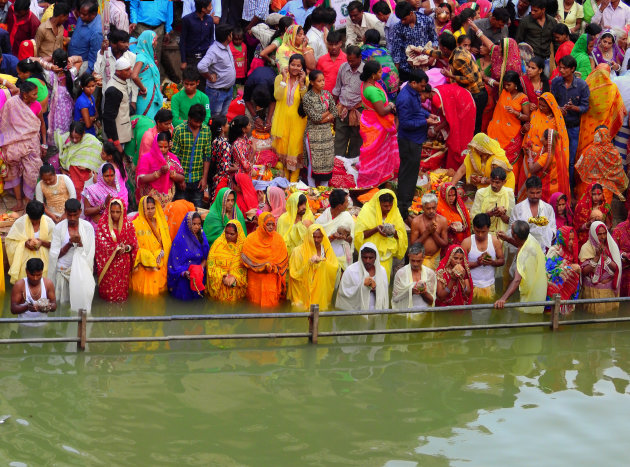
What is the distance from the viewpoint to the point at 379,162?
14.3 metres

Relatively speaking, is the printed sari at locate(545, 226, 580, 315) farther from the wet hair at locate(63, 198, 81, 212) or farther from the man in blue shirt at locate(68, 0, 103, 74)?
the man in blue shirt at locate(68, 0, 103, 74)

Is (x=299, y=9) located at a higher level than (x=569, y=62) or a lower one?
higher

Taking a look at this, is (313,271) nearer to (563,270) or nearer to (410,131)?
(410,131)

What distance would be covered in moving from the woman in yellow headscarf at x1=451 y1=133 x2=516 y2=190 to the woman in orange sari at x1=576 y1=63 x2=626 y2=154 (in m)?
1.21

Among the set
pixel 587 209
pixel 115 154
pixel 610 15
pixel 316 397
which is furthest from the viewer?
pixel 610 15

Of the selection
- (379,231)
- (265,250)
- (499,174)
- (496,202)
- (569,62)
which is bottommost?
(265,250)

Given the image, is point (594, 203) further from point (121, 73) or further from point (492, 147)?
point (121, 73)

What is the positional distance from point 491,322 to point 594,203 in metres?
1.93

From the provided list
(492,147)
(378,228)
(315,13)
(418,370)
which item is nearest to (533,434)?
(418,370)

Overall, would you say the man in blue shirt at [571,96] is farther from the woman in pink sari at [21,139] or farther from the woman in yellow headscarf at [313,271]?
the woman in pink sari at [21,139]

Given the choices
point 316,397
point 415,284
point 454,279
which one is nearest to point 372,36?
point 454,279

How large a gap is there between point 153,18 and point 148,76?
1.42 m

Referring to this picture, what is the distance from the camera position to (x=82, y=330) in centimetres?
1101

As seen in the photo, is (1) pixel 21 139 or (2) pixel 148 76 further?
(2) pixel 148 76
